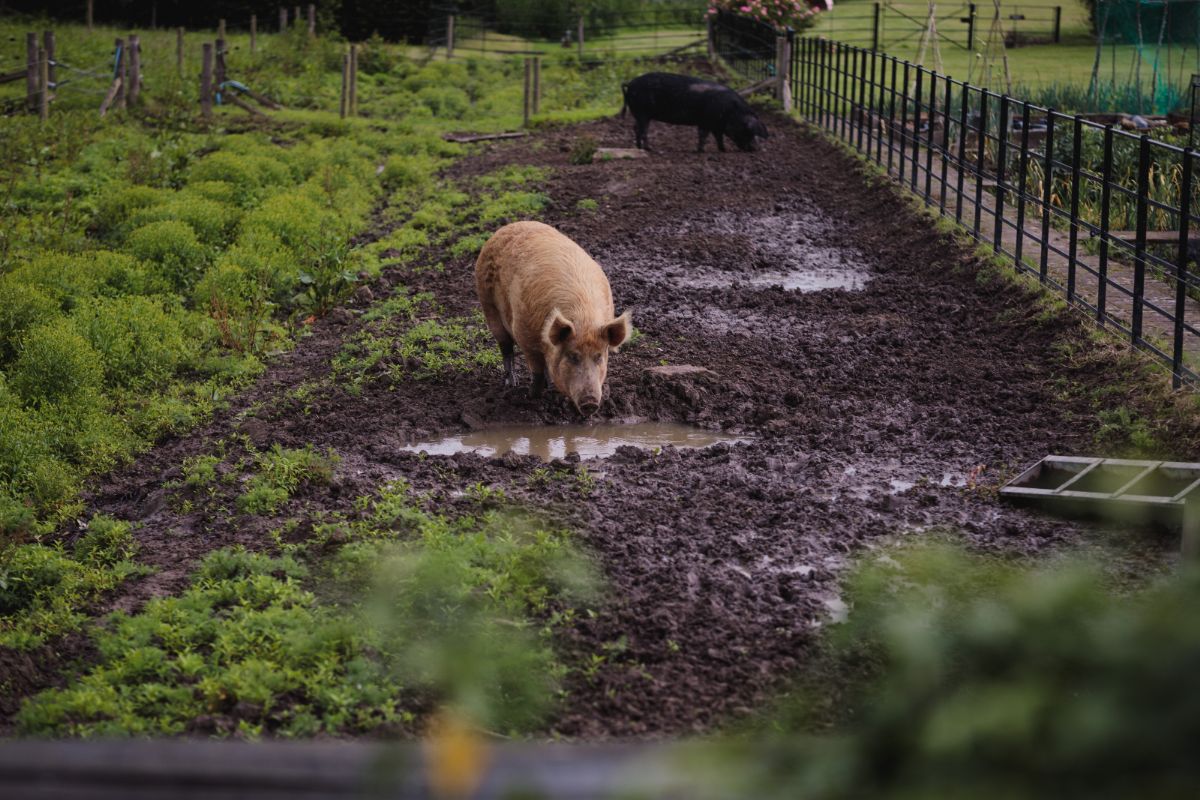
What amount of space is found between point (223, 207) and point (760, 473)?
31.4 ft

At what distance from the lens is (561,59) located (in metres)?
36.4

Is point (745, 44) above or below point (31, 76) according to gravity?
above

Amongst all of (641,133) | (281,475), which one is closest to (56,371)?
(281,475)

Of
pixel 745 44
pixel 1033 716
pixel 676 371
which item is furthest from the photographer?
pixel 745 44

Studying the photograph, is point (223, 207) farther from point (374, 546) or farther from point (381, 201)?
point (374, 546)

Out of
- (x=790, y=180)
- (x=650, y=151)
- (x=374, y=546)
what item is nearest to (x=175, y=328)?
(x=374, y=546)

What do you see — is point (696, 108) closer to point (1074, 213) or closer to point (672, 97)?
point (672, 97)

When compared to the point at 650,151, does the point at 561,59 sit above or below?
above

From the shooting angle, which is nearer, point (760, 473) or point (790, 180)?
point (760, 473)

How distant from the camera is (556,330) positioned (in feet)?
27.1

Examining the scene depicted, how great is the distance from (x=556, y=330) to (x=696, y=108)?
13.8 metres

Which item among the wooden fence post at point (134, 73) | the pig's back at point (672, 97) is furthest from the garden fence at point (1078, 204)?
the wooden fence post at point (134, 73)

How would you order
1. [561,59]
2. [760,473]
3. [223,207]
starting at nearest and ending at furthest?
[760,473] < [223,207] < [561,59]

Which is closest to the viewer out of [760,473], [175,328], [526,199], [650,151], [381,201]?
[760,473]
